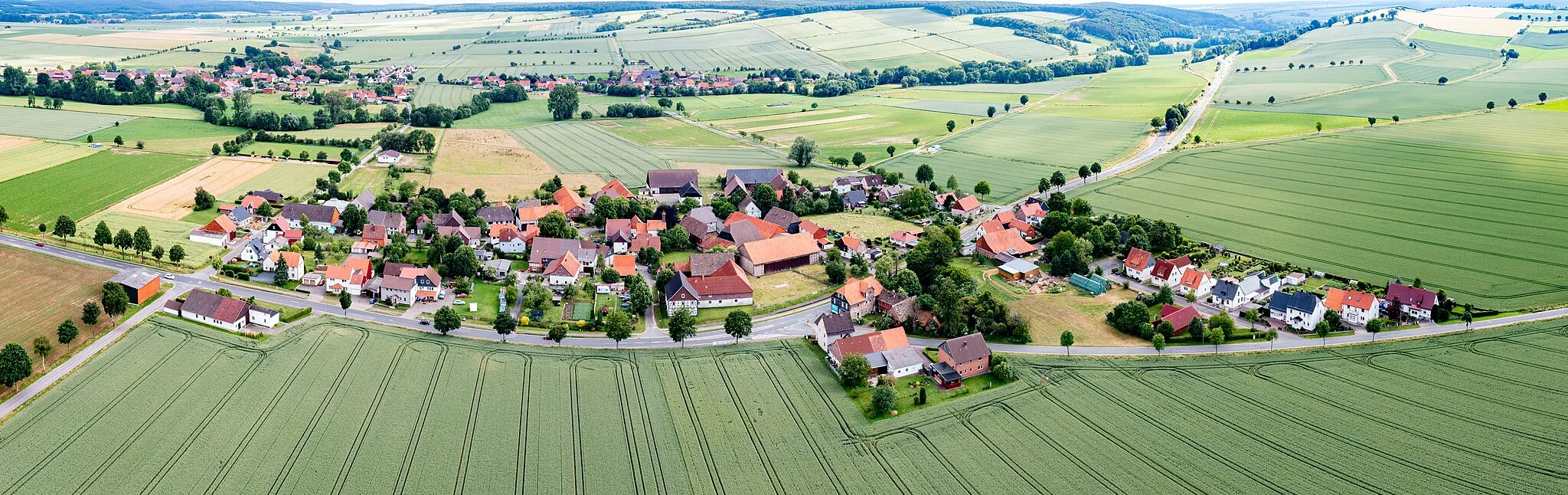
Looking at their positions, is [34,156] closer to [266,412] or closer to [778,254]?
[266,412]

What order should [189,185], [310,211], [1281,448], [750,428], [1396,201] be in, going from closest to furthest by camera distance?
[1281,448] < [750,428] < [310,211] < [1396,201] < [189,185]

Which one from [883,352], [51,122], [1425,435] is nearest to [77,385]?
[883,352]

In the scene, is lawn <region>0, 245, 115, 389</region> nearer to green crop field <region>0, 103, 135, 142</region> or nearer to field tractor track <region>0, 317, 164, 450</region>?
field tractor track <region>0, 317, 164, 450</region>

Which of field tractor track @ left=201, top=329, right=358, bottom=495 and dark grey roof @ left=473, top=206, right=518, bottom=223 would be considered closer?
field tractor track @ left=201, top=329, right=358, bottom=495

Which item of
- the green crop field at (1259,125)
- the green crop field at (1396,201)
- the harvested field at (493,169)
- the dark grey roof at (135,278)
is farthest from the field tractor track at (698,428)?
the green crop field at (1259,125)

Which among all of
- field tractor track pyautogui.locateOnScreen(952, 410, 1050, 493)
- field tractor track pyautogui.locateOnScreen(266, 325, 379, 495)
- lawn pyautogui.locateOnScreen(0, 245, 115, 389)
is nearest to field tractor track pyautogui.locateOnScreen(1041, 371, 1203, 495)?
field tractor track pyautogui.locateOnScreen(952, 410, 1050, 493)

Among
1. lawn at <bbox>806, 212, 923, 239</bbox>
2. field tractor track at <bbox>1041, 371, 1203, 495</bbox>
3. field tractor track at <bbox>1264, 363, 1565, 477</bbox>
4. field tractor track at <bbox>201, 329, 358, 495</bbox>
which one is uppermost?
field tractor track at <bbox>1264, 363, 1565, 477</bbox>

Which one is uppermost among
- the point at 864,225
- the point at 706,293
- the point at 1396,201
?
the point at 1396,201
